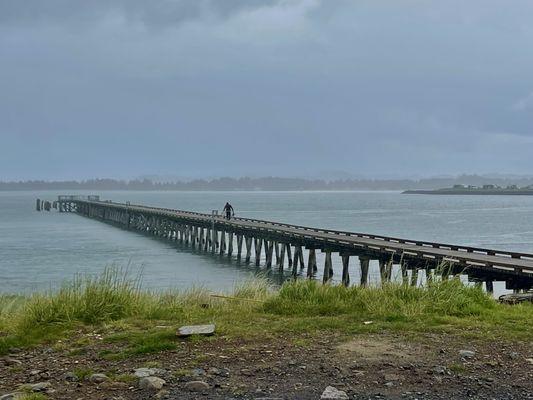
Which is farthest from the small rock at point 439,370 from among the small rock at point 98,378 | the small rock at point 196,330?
the small rock at point 98,378

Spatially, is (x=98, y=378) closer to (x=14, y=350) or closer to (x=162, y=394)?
(x=162, y=394)

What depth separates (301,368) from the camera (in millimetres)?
7590

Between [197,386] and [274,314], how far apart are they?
4.35 metres

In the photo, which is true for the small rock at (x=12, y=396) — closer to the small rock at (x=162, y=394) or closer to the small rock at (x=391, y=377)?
the small rock at (x=162, y=394)

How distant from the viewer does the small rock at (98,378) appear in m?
7.31

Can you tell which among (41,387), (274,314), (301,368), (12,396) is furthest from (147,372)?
(274,314)

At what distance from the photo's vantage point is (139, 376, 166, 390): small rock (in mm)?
6988

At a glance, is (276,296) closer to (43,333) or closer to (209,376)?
(43,333)

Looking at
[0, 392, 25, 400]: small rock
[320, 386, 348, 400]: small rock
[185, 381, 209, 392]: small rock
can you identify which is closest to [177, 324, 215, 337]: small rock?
[185, 381, 209, 392]: small rock

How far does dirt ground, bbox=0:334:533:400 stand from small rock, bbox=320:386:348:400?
11 cm

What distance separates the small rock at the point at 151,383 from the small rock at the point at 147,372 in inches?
9.4

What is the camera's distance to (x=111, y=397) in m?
6.77

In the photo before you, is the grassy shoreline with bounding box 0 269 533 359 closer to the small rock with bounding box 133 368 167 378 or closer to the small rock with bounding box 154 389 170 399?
the small rock with bounding box 133 368 167 378

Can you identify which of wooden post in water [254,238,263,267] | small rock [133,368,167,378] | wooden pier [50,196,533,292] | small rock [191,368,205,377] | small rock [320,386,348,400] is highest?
small rock [320,386,348,400]
